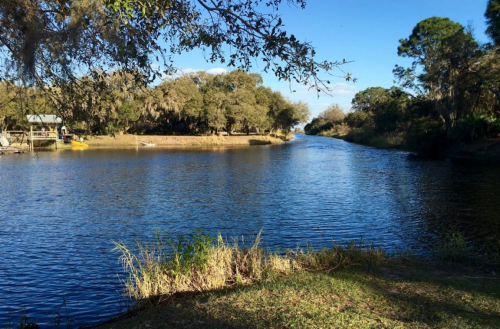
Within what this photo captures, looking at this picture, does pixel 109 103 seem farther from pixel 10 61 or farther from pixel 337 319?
pixel 337 319

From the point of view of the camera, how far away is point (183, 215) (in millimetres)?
16750

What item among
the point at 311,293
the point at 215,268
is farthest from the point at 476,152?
the point at 311,293

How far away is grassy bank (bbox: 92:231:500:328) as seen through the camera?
17.7 ft

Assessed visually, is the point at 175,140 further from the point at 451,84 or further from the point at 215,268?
the point at 215,268

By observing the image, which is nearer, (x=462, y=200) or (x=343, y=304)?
(x=343, y=304)

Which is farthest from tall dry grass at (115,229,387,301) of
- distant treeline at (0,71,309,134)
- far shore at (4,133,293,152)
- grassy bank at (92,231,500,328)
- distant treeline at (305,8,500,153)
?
far shore at (4,133,293,152)

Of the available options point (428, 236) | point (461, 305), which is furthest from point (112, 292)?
point (428, 236)

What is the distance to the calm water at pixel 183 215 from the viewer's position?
9156 millimetres

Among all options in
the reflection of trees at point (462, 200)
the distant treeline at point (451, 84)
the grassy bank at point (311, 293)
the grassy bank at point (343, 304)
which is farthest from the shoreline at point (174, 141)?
the grassy bank at point (343, 304)

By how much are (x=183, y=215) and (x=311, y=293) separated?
11018 mm

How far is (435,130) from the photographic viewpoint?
147ft

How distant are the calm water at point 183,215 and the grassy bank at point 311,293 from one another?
1437 millimetres

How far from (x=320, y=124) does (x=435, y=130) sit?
145 metres

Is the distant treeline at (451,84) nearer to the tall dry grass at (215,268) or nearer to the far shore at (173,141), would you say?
the tall dry grass at (215,268)
